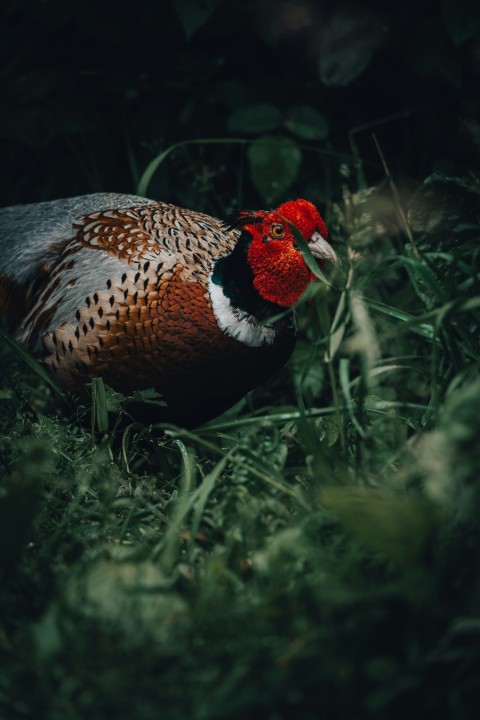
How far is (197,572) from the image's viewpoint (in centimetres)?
165

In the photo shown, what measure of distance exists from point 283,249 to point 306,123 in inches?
37.2

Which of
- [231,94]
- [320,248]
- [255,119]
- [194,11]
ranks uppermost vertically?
[194,11]

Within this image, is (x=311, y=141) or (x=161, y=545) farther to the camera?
(x=311, y=141)

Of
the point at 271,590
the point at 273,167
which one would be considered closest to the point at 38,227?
the point at 273,167

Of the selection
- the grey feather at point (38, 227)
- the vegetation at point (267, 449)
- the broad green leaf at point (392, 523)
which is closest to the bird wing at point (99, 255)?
the grey feather at point (38, 227)

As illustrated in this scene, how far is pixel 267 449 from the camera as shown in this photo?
181 centimetres

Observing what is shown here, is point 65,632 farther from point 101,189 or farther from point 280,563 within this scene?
point 101,189

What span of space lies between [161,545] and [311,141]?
2.20 m

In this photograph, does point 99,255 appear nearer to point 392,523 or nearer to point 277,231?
point 277,231

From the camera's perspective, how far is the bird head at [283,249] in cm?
247

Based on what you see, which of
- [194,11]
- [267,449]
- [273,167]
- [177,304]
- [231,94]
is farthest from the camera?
[231,94]

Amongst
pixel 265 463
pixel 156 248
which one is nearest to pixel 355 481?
pixel 265 463

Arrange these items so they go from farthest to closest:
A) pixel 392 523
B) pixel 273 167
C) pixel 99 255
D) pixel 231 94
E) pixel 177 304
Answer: pixel 231 94 < pixel 273 167 < pixel 99 255 < pixel 177 304 < pixel 392 523

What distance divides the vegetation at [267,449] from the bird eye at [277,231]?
25 centimetres
